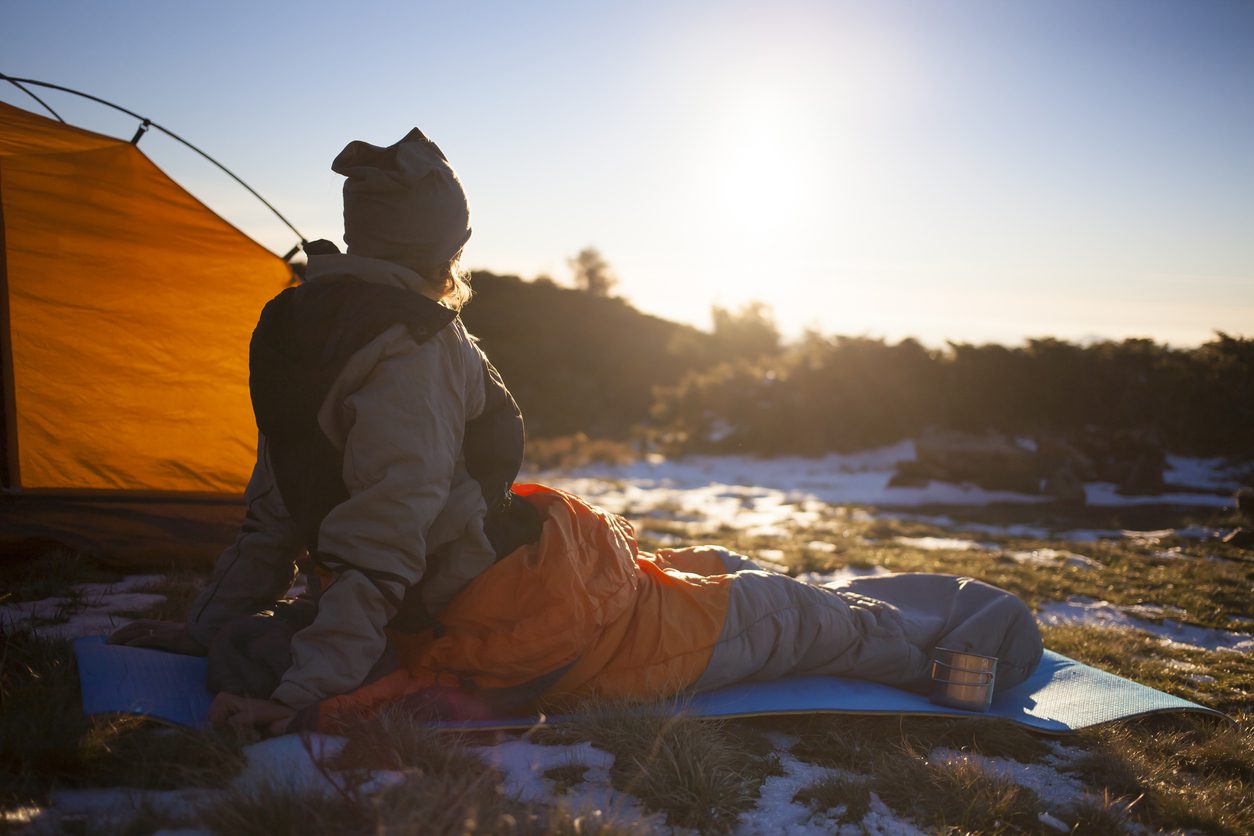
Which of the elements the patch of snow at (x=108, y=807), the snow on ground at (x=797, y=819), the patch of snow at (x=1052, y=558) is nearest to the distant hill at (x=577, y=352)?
the patch of snow at (x=1052, y=558)

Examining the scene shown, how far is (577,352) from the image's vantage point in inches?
902

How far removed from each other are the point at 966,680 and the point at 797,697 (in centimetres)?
55

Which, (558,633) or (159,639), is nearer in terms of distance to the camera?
(558,633)

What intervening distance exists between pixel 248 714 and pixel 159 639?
673 millimetres

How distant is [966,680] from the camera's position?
2.50 meters

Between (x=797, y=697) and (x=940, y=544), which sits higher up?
(x=797, y=697)

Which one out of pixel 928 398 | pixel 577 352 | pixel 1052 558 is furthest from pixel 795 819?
pixel 577 352

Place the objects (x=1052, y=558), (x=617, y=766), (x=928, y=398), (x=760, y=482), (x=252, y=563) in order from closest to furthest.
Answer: (x=617, y=766) → (x=252, y=563) → (x=1052, y=558) → (x=760, y=482) → (x=928, y=398)

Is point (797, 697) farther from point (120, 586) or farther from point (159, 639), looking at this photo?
point (120, 586)

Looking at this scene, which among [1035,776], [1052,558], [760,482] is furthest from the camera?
[760,482]

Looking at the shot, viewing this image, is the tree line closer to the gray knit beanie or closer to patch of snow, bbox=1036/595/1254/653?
patch of snow, bbox=1036/595/1254/653

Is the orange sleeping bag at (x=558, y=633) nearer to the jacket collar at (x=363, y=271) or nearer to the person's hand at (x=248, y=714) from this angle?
the person's hand at (x=248, y=714)

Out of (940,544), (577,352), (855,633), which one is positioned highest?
(577,352)

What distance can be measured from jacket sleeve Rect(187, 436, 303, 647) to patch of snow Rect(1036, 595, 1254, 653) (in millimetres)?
3790
